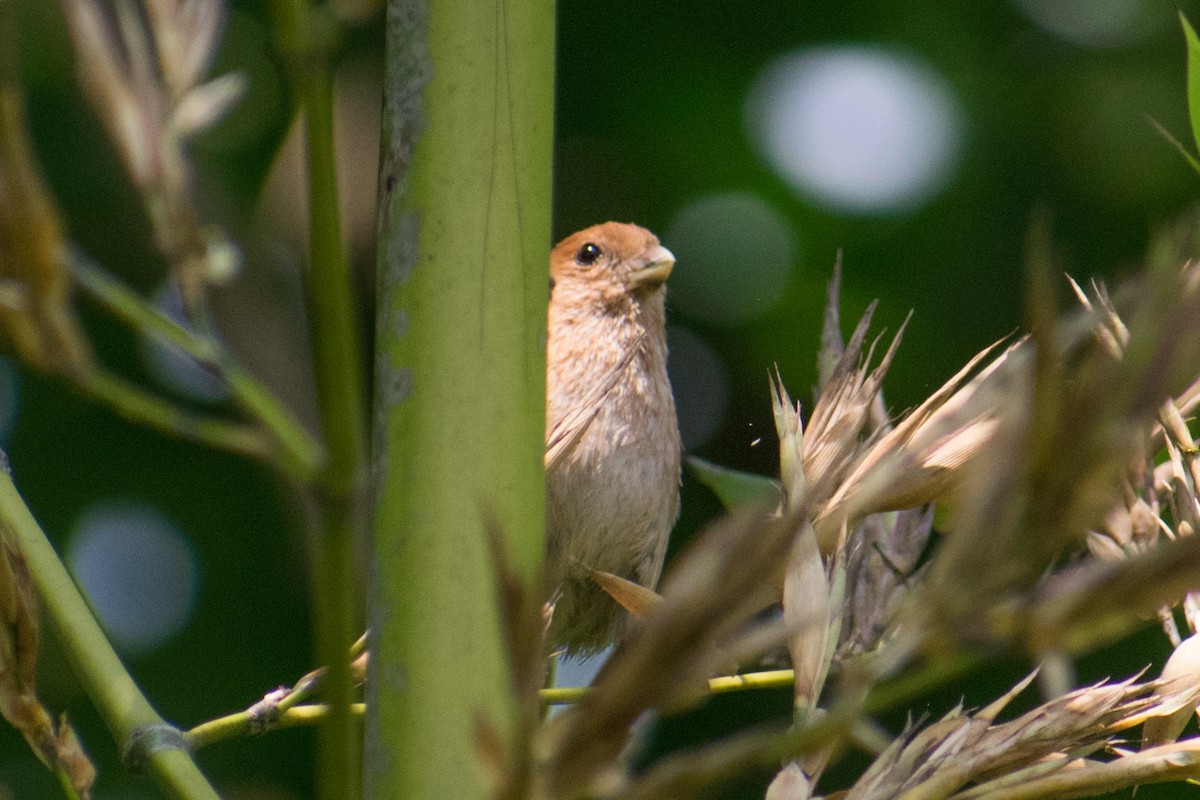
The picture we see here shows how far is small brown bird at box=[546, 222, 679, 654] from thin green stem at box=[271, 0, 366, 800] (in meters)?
1.18

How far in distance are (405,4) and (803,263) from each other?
2455 mm

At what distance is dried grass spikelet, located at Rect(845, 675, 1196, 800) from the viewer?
785 millimetres

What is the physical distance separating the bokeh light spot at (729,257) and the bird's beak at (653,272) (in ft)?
2.20

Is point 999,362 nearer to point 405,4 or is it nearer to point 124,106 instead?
point 405,4

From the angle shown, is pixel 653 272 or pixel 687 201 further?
pixel 687 201

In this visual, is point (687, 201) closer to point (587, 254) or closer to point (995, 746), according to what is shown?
point (587, 254)

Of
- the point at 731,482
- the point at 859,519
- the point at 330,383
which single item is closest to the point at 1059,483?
the point at 330,383

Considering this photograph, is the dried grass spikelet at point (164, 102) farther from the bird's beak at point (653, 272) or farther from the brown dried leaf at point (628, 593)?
→ the bird's beak at point (653, 272)

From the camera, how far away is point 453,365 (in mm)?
771

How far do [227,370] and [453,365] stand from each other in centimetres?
24

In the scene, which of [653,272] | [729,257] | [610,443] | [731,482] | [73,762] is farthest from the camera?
[729,257]

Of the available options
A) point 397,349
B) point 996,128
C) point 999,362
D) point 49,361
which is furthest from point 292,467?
point 996,128

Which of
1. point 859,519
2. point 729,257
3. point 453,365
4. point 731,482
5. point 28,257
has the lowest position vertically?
point 729,257

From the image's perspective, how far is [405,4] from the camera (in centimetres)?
81
